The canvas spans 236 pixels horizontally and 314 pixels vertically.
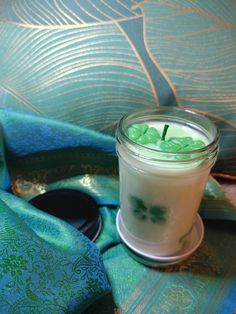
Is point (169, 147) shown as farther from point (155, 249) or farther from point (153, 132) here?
point (155, 249)

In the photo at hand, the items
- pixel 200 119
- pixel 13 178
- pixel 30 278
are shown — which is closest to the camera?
pixel 30 278

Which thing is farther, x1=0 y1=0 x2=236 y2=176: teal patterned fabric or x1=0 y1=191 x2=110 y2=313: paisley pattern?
x1=0 y1=0 x2=236 y2=176: teal patterned fabric

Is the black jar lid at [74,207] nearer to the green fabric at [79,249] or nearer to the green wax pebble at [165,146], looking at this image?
the green fabric at [79,249]

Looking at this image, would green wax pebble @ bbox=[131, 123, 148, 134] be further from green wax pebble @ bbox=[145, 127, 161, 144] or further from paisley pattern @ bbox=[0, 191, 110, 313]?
paisley pattern @ bbox=[0, 191, 110, 313]

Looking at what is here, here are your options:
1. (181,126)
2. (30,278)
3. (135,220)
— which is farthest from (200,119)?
(30,278)

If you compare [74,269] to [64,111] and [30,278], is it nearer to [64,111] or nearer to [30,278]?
[30,278]

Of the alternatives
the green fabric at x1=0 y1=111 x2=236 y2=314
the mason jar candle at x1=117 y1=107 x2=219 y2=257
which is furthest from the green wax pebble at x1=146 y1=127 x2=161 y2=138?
the green fabric at x1=0 y1=111 x2=236 y2=314
